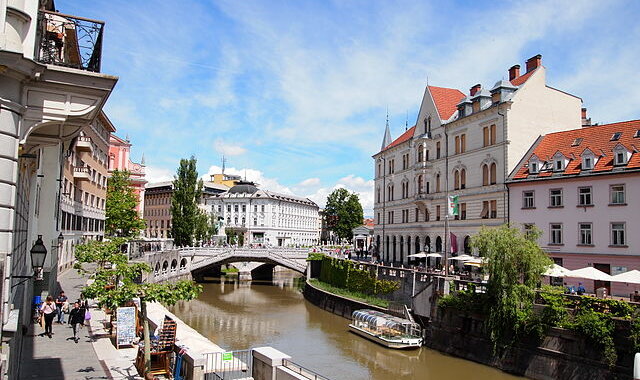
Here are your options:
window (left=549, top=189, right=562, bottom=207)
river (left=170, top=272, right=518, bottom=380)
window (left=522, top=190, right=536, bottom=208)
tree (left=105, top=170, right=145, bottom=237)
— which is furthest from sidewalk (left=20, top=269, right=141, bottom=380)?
tree (left=105, top=170, right=145, bottom=237)

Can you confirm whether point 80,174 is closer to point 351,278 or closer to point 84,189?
point 84,189

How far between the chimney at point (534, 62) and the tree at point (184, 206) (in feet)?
145

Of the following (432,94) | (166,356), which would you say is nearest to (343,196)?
(432,94)

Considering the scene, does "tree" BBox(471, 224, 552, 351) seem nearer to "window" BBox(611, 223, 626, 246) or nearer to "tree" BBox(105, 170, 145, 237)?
"window" BBox(611, 223, 626, 246)

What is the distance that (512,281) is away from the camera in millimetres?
27031

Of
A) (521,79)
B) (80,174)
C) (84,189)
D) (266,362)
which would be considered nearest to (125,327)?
(266,362)

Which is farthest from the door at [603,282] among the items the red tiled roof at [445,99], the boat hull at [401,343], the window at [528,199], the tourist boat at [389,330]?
Result: the red tiled roof at [445,99]

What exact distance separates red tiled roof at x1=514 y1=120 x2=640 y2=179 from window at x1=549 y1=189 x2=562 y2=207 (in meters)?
1.38

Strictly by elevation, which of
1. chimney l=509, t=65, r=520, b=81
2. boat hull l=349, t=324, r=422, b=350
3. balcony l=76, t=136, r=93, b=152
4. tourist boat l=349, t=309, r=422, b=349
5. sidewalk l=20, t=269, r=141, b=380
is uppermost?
chimney l=509, t=65, r=520, b=81

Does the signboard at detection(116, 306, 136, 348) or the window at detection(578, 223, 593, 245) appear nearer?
the signboard at detection(116, 306, 136, 348)

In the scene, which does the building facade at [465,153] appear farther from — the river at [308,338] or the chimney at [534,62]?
the river at [308,338]

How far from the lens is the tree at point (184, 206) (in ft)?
236

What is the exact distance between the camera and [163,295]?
16359mm

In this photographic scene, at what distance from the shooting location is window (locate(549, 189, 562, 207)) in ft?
127
